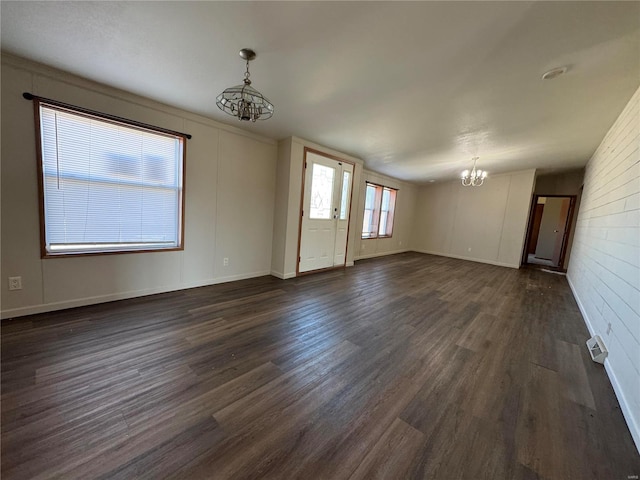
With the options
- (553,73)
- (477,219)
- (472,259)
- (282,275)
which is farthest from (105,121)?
(472,259)

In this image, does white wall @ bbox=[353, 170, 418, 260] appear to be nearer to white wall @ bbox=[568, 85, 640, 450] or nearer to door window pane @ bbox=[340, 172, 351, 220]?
door window pane @ bbox=[340, 172, 351, 220]

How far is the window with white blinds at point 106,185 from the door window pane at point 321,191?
6.89 feet

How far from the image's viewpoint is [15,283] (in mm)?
2322

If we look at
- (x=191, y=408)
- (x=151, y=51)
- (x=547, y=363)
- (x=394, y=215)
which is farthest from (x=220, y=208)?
(x=394, y=215)

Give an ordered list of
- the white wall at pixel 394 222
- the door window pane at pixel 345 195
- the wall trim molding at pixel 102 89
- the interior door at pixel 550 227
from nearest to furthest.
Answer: the wall trim molding at pixel 102 89 → the door window pane at pixel 345 195 → the white wall at pixel 394 222 → the interior door at pixel 550 227

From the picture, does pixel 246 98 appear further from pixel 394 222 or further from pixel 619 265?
pixel 394 222

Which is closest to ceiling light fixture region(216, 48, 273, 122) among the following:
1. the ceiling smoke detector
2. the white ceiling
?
the white ceiling

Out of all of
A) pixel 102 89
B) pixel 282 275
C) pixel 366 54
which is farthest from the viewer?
pixel 282 275

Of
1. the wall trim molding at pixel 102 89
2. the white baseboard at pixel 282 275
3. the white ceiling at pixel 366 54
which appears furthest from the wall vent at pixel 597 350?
the wall trim molding at pixel 102 89

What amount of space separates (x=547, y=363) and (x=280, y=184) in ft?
12.9

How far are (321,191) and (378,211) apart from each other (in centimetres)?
281

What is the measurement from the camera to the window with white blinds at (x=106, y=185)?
2.42m

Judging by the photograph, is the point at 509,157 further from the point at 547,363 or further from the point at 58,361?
the point at 58,361

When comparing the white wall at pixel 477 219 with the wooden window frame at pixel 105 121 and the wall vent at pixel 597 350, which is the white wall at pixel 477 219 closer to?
the wall vent at pixel 597 350
